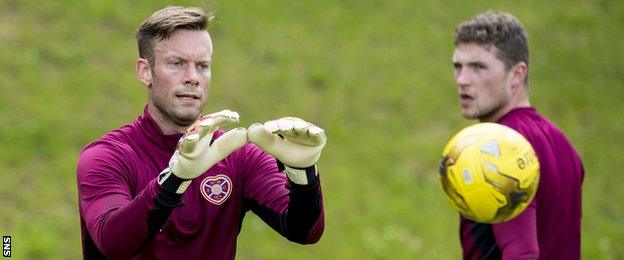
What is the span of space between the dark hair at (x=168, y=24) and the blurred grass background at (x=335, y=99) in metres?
6.23

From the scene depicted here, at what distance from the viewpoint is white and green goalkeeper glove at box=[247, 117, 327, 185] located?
513 centimetres

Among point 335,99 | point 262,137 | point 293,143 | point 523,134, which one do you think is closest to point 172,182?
point 262,137

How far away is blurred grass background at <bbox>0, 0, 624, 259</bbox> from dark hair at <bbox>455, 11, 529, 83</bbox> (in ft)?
19.1

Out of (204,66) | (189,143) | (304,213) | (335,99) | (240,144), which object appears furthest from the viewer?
(335,99)

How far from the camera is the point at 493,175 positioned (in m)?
5.88

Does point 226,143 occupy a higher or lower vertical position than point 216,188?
higher

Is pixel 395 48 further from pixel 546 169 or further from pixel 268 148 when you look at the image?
pixel 268 148

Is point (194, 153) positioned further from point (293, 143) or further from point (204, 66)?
point (204, 66)

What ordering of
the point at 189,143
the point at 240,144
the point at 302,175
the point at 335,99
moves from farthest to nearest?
1. the point at 335,99
2. the point at 302,175
3. the point at 240,144
4. the point at 189,143

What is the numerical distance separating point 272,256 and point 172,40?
6.83 m

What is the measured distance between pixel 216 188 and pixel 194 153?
0.73 meters

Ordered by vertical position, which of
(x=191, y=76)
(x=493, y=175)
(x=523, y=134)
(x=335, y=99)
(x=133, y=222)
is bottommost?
(x=133, y=222)

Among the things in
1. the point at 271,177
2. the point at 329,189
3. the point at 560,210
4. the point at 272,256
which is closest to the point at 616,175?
the point at 329,189

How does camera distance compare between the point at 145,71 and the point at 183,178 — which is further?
the point at 145,71
